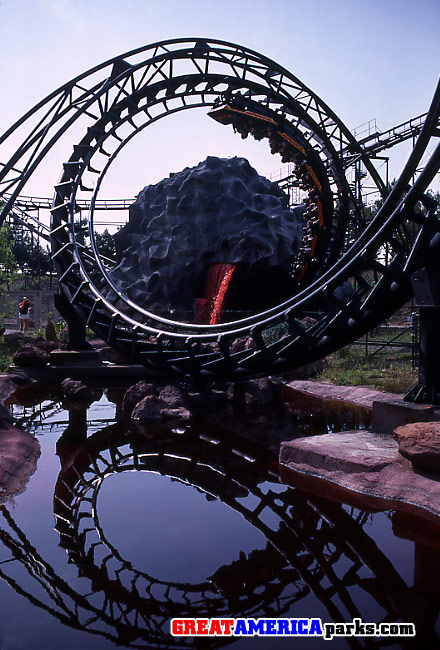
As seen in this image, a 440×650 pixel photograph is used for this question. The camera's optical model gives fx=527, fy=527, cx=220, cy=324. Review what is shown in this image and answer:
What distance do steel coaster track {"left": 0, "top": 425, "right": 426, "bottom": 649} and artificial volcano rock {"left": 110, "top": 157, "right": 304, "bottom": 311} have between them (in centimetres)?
2277

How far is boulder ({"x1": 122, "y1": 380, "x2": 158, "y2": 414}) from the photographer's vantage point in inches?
379

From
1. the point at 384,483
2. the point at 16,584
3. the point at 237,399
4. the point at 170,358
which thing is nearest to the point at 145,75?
the point at 170,358

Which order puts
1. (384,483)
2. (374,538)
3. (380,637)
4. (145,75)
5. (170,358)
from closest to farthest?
(380,637)
(374,538)
(384,483)
(170,358)
(145,75)

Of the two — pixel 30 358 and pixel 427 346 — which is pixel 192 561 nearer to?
pixel 427 346

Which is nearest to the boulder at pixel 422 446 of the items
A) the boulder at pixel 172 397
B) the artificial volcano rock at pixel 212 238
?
the boulder at pixel 172 397

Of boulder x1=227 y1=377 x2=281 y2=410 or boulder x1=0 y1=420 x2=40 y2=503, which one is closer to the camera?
boulder x1=0 y1=420 x2=40 y2=503

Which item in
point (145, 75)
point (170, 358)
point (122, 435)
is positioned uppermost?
point (145, 75)

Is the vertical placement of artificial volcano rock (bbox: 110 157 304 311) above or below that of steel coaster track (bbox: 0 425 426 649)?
above

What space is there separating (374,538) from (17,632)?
2.68m

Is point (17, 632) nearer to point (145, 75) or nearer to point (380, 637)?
point (380, 637)

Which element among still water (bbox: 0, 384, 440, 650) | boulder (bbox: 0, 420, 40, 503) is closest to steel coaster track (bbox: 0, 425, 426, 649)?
still water (bbox: 0, 384, 440, 650)

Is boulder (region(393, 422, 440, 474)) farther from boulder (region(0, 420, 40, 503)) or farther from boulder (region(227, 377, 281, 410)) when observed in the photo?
boulder (region(227, 377, 281, 410))

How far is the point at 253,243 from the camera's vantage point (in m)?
27.3

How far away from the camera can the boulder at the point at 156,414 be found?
850cm
